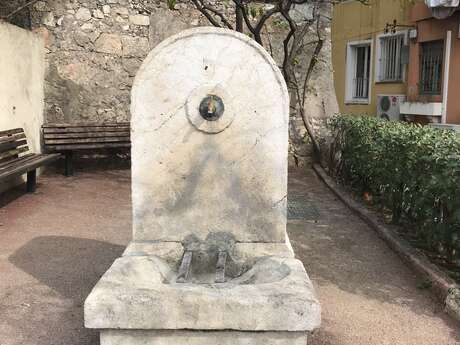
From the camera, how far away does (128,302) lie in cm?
247

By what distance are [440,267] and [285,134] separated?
6.38 feet

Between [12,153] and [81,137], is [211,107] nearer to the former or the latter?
[12,153]

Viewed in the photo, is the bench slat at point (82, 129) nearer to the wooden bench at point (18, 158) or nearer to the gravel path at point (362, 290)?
the wooden bench at point (18, 158)

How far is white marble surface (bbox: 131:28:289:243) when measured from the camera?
10.5 ft

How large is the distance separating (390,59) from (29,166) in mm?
13516

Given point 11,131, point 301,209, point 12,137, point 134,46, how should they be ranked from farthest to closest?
1. point 134,46
2. point 11,131
3. point 12,137
4. point 301,209

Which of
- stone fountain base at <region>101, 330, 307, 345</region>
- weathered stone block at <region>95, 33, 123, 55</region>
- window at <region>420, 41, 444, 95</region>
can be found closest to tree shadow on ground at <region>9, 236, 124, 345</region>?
stone fountain base at <region>101, 330, 307, 345</region>

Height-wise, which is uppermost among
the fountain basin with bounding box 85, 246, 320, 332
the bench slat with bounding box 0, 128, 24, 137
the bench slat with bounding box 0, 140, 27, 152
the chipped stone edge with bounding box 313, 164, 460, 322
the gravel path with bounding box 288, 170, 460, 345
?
the bench slat with bounding box 0, 128, 24, 137

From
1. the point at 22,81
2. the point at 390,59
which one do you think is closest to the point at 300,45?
the point at 22,81

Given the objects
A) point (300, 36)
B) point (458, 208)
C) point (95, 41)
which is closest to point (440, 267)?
point (458, 208)

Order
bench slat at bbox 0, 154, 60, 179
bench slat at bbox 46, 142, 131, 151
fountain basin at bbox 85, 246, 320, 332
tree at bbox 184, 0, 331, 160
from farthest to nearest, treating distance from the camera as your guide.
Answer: tree at bbox 184, 0, 331, 160
bench slat at bbox 46, 142, 131, 151
bench slat at bbox 0, 154, 60, 179
fountain basin at bbox 85, 246, 320, 332

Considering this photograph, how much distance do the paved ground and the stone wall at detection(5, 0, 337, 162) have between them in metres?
1.96

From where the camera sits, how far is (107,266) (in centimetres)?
444

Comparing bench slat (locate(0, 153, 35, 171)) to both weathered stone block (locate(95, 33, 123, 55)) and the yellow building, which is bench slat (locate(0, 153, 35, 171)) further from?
the yellow building
